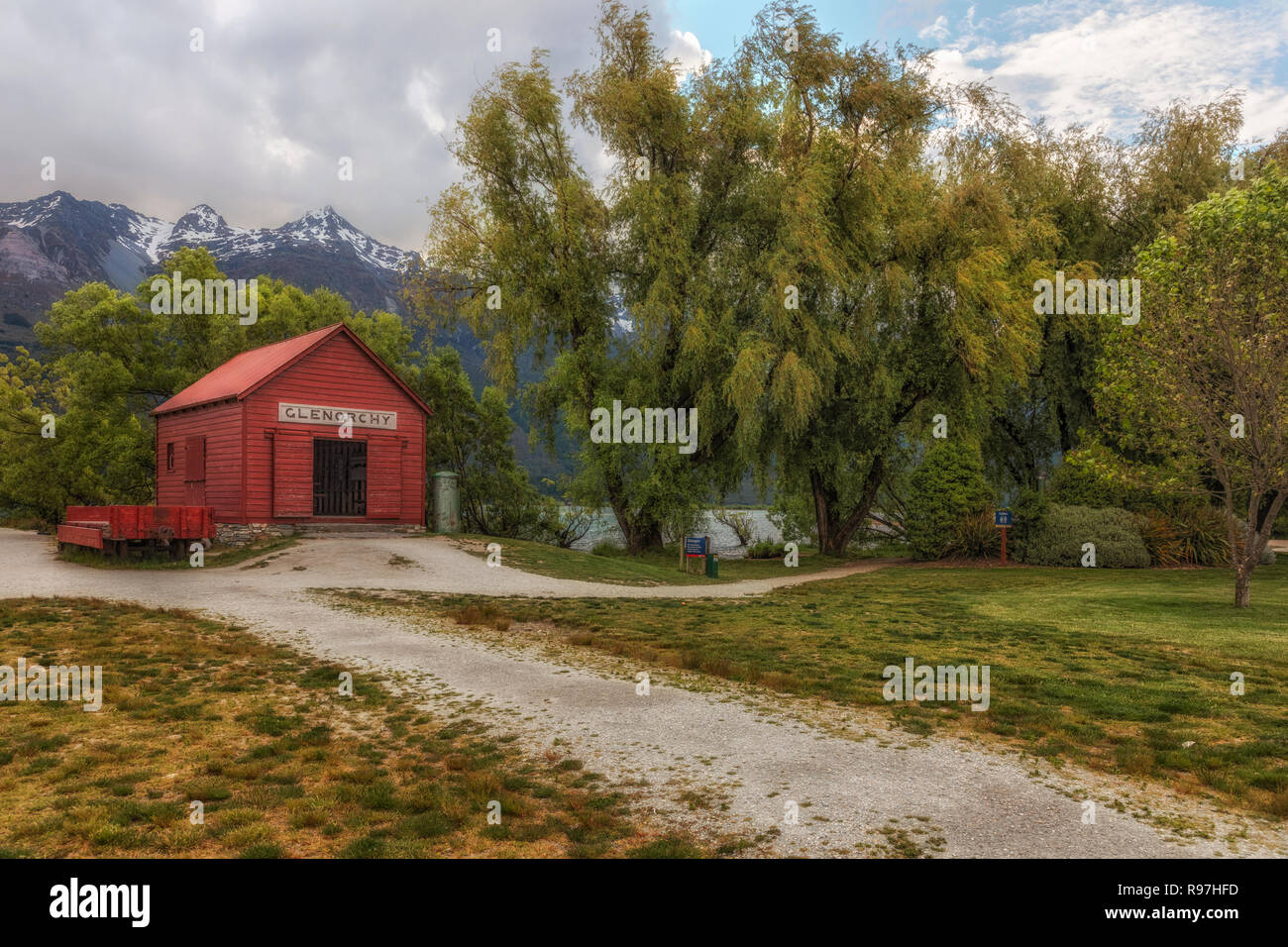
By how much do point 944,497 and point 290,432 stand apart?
2302 centimetres

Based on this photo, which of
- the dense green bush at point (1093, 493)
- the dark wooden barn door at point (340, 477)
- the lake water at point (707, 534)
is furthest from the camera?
the lake water at point (707, 534)

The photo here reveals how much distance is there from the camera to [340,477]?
35938mm

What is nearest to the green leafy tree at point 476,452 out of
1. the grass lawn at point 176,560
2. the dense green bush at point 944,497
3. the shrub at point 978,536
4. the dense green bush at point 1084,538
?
the grass lawn at point 176,560

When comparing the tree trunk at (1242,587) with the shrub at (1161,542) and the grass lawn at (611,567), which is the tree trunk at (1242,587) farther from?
the grass lawn at (611,567)

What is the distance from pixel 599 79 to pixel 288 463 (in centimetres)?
1843

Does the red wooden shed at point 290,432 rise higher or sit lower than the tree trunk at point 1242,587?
higher

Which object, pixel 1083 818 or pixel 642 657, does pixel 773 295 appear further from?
pixel 1083 818

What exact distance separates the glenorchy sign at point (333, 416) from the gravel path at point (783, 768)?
15.9 meters

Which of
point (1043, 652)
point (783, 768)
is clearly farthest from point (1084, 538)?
point (783, 768)

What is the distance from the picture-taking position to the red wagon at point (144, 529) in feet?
73.2

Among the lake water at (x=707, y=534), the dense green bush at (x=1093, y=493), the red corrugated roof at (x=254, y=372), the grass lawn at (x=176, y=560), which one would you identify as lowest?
the lake water at (x=707, y=534)

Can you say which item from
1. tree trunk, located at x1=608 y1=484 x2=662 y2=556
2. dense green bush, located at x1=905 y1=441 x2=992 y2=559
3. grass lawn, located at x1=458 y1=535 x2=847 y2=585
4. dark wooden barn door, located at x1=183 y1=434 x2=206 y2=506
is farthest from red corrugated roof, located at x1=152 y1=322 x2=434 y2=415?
dense green bush, located at x1=905 y1=441 x2=992 y2=559

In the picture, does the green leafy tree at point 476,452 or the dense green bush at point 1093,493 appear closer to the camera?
the dense green bush at point 1093,493

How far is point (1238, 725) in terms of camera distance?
323 inches
